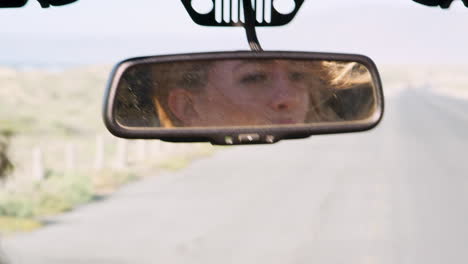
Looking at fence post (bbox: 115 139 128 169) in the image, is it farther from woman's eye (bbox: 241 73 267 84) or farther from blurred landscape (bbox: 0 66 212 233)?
woman's eye (bbox: 241 73 267 84)

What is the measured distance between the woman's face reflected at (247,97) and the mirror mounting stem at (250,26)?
0.28 m

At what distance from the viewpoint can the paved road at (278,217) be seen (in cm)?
1694

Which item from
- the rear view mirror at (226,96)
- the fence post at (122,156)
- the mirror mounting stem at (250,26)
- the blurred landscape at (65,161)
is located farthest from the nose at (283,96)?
the fence post at (122,156)

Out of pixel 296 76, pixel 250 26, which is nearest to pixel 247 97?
pixel 296 76

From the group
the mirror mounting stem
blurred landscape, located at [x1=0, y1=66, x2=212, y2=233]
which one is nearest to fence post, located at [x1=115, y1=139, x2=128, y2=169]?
blurred landscape, located at [x1=0, y1=66, x2=212, y2=233]

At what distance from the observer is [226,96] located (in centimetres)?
281

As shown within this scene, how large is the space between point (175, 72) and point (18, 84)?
11152 cm

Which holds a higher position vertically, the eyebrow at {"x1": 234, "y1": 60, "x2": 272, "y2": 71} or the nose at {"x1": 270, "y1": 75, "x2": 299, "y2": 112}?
the eyebrow at {"x1": 234, "y1": 60, "x2": 272, "y2": 71}

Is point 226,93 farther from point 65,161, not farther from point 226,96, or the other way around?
point 65,161

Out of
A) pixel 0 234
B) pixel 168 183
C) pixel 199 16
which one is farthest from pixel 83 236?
pixel 199 16

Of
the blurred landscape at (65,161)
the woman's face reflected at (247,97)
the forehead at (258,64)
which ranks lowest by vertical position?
the blurred landscape at (65,161)

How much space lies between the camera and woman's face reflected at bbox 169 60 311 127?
2.79 metres

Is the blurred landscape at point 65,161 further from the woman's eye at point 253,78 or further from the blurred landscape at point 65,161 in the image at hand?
the woman's eye at point 253,78

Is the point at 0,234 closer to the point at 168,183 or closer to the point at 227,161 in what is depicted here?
the point at 168,183
